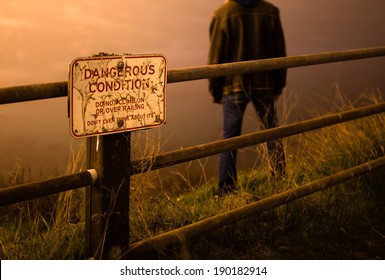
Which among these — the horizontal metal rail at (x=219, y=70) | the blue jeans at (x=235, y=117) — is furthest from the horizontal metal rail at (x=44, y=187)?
the blue jeans at (x=235, y=117)

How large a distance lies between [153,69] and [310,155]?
255 centimetres

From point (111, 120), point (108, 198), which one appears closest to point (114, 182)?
point (108, 198)

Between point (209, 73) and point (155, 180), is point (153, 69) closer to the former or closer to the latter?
point (209, 73)

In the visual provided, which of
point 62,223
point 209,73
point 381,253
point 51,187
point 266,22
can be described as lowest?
point 381,253

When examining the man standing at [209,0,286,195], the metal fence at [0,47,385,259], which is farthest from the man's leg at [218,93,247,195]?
the metal fence at [0,47,385,259]

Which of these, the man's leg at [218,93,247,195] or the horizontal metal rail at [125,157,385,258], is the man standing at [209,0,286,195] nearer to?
the man's leg at [218,93,247,195]

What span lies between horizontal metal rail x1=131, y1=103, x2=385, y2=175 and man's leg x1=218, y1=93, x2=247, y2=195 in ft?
3.87

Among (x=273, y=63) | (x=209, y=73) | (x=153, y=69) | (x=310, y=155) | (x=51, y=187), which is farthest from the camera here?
(x=310, y=155)

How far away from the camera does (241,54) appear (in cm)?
591

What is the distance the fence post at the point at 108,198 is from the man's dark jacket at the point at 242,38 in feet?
8.27

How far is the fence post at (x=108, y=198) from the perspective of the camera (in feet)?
11.1

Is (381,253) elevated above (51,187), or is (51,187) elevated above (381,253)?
(51,187)

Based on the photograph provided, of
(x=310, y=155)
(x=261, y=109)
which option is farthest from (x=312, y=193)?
(x=261, y=109)
